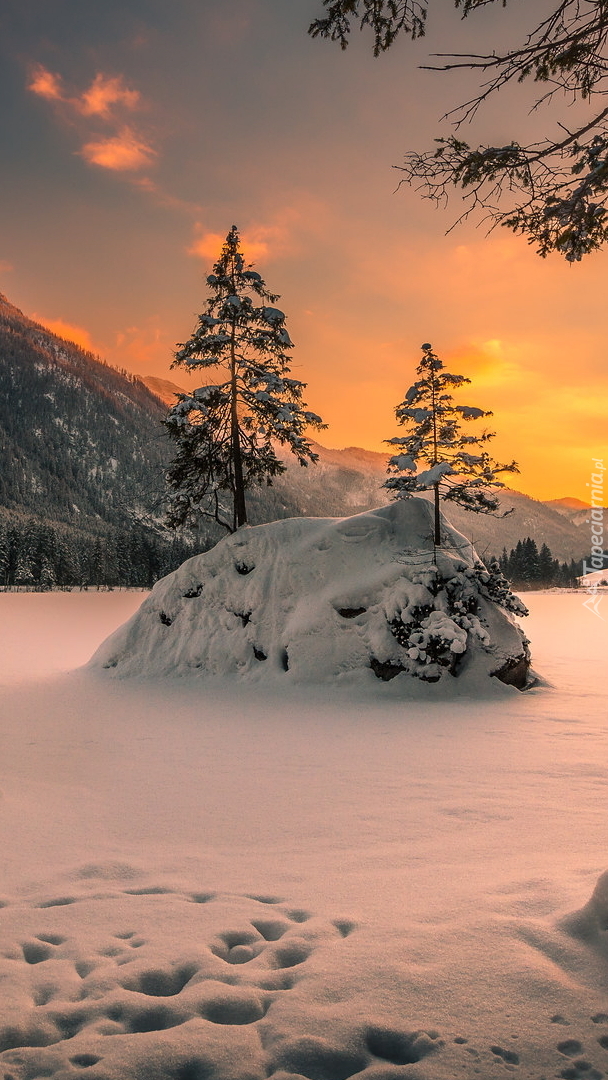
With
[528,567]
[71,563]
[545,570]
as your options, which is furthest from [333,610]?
[71,563]

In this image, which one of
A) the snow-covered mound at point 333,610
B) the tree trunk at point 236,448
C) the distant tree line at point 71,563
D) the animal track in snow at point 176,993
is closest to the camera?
the animal track in snow at point 176,993

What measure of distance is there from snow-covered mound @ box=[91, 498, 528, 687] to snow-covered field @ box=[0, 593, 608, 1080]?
3.71 metres

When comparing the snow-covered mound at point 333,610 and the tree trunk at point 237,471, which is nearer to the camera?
the snow-covered mound at point 333,610

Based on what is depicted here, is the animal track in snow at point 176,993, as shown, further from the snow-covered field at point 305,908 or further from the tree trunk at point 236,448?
the tree trunk at point 236,448

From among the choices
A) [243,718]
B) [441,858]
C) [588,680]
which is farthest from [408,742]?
[588,680]

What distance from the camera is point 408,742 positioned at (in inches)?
326

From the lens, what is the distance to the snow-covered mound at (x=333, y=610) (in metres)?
12.3

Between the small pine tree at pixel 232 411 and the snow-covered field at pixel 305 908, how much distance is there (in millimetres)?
10327

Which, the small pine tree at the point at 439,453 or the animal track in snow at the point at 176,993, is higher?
the small pine tree at the point at 439,453

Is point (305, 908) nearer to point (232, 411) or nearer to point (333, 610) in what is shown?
point (333, 610)

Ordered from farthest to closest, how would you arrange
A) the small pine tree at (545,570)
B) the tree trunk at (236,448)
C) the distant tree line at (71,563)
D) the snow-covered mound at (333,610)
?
1. the distant tree line at (71,563)
2. the small pine tree at (545,570)
3. the tree trunk at (236,448)
4. the snow-covered mound at (333,610)

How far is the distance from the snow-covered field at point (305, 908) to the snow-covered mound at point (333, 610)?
3710 millimetres

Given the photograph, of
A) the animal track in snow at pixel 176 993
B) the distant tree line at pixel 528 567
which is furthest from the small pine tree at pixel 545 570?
the animal track in snow at pixel 176 993

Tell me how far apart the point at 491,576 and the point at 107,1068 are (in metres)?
12.7
